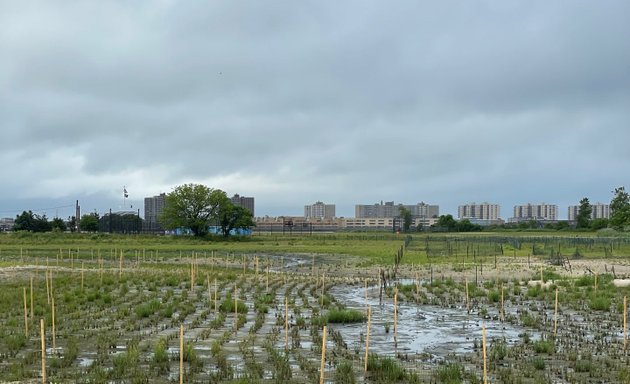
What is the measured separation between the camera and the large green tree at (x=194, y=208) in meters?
88.0

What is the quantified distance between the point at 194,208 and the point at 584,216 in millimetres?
89295

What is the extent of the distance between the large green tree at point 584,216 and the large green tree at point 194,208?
7803cm

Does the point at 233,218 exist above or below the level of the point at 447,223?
above

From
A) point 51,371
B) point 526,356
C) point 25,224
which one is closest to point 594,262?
point 526,356

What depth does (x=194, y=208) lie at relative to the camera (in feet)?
292

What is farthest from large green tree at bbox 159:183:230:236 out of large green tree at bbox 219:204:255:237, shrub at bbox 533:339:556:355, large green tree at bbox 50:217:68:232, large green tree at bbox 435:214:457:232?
shrub at bbox 533:339:556:355

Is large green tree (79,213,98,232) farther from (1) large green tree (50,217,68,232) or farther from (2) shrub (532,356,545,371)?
(2) shrub (532,356,545,371)

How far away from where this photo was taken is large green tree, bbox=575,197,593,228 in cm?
13332

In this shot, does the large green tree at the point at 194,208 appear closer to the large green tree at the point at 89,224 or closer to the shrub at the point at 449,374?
the large green tree at the point at 89,224

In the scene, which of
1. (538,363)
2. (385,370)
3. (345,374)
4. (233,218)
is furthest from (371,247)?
(345,374)

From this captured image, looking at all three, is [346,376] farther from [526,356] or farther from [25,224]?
[25,224]

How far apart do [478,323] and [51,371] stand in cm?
1166

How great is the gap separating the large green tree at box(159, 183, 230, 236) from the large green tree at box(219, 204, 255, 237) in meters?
0.67

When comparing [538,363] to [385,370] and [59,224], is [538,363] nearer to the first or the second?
[385,370]
